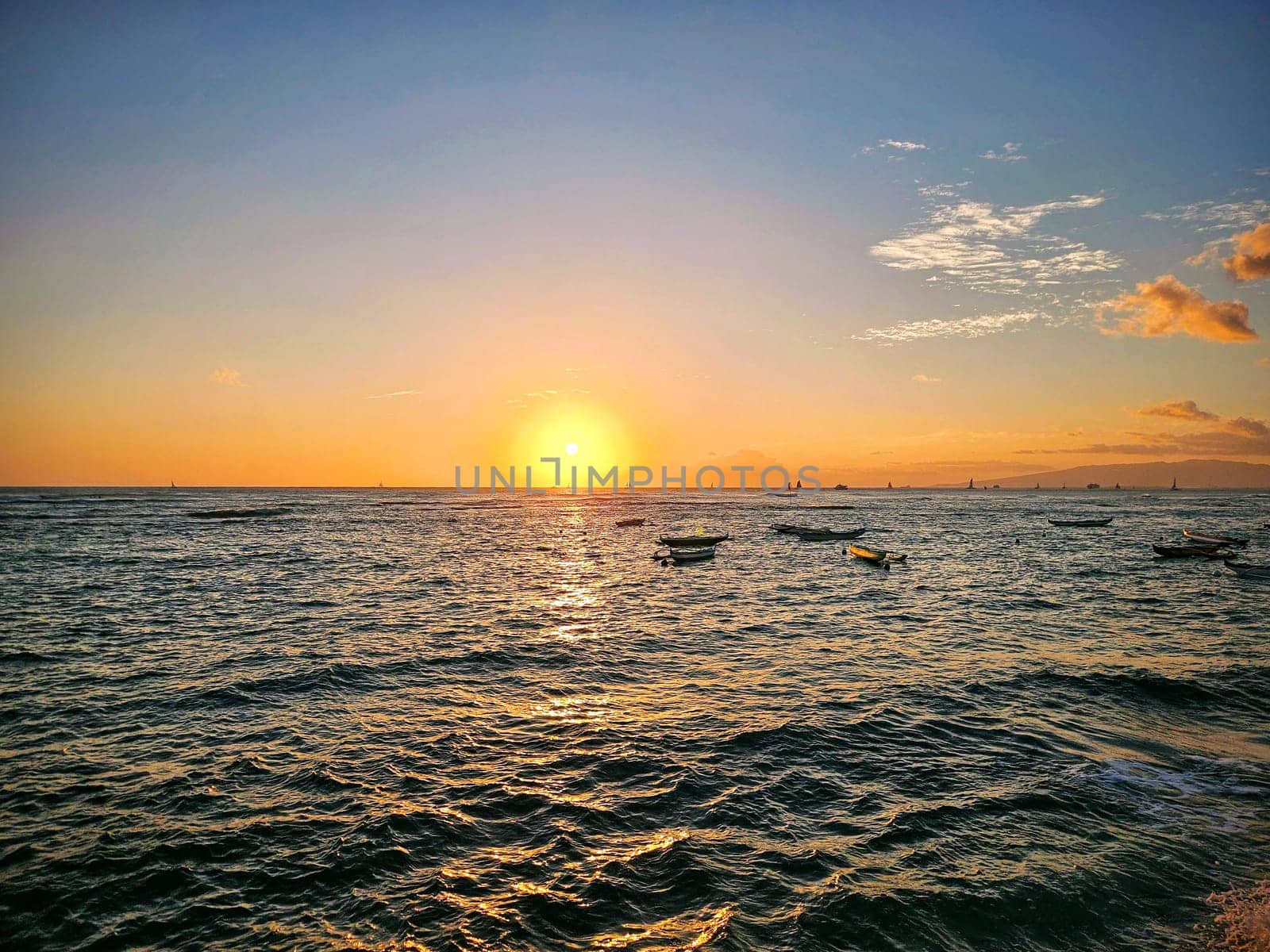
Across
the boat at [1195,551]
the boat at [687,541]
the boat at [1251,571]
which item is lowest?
the boat at [1251,571]

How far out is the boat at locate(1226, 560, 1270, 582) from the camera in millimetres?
42156

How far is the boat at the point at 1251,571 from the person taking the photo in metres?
42.2

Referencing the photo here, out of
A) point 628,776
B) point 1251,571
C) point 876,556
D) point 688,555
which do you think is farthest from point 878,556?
point 628,776

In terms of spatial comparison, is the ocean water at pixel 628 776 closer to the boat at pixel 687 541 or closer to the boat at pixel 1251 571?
the boat at pixel 1251 571

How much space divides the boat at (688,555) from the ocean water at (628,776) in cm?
2082

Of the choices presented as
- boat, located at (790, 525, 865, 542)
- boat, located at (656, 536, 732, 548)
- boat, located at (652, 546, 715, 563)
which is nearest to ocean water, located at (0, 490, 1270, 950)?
boat, located at (652, 546, 715, 563)

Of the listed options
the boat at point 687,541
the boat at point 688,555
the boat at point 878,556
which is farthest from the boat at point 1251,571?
the boat at point 687,541

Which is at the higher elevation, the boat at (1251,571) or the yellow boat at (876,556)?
the yellow boat at (876,556)

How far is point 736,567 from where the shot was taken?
169 ft

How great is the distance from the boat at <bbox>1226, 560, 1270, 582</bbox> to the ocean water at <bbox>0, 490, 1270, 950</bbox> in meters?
15.1

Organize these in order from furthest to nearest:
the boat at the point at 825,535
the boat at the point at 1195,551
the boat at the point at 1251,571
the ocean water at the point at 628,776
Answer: the boat at the point at 825,535 → the boat at the point at 1195,551 → the boat at the point at 1251,571 → the ocean water at the point at 628,776

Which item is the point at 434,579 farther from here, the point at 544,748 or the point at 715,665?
the point at 544,748

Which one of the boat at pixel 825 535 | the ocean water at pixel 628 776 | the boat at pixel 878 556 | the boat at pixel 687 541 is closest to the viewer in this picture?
the ocean water at pixel 628 776

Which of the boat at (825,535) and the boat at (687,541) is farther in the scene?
the boat at (825,535)
